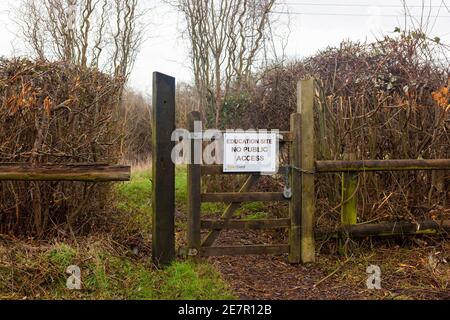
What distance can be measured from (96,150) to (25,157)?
929mm

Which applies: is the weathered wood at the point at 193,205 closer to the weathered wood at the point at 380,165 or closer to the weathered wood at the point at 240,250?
the weathered wood at the point at 240,250

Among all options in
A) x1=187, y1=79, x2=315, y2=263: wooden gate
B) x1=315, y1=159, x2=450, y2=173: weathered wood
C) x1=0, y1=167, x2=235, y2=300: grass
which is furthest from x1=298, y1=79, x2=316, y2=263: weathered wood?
x1=0, y1=167, x2=235, y2=300: grass

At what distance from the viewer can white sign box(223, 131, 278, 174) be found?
17.6 feet

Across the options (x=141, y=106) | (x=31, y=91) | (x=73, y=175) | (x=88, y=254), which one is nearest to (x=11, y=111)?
(x=31, y=91)

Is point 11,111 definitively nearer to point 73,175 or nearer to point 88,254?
point 73,175

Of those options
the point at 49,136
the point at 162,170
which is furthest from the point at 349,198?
the point at 49,136

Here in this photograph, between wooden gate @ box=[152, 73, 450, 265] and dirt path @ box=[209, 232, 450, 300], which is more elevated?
wooden gate @ box=[152, 73, 450, 265]

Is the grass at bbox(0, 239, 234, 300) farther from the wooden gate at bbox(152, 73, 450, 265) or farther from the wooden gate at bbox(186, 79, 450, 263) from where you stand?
the wooden gate at bbox(186, 79, 450, 263)

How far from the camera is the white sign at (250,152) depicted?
5.37 metres

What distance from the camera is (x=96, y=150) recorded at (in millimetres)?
6020

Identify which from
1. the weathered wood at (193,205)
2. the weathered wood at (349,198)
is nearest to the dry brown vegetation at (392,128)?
the weathered wood at (349,198)

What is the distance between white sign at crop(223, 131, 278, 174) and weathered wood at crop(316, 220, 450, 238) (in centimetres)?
115

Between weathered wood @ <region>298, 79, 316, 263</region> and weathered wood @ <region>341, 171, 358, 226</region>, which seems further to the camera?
weathered wood @ <region>341, 171, 358, 226</region>

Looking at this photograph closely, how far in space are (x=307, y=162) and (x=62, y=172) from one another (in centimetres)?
277
